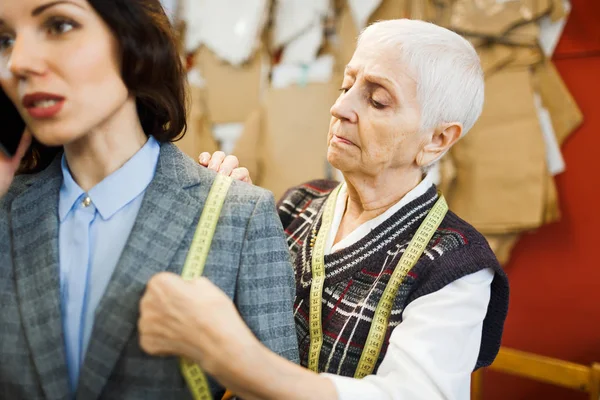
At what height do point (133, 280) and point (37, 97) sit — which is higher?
point (37, 97)

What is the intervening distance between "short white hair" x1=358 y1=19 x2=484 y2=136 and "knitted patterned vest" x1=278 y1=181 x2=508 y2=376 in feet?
0.49

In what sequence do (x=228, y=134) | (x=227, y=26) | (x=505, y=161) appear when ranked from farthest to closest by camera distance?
(x=228, y=134)
(x=227, y=26)
(x=505, y=161)

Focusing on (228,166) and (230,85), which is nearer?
(228,166)

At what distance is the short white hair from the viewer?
3.01 feet

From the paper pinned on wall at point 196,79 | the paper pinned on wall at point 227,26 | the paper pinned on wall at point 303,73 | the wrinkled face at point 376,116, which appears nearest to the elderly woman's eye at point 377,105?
the wrinkled face at point 376,116

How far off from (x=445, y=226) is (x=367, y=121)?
8.7 inches

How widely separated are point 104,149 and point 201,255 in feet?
0.56

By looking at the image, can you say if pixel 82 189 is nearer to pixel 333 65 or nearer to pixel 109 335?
pixel 109 335

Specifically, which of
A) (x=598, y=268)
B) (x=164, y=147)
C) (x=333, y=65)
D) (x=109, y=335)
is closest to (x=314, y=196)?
(x=164, y=147)

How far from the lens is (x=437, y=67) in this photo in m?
0.92

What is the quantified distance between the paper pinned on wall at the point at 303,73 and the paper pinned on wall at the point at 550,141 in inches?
26.3

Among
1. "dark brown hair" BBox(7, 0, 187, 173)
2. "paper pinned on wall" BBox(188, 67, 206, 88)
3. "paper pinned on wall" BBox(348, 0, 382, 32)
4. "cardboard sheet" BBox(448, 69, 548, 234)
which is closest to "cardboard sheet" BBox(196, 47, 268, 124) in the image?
"paper pinned on wall" BBox(188, 67, 206, 88)

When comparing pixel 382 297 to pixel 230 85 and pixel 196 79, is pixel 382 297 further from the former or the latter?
pixel 196 79

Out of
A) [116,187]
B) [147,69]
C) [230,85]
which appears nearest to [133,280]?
[116,187]
